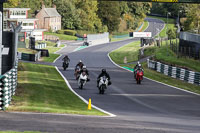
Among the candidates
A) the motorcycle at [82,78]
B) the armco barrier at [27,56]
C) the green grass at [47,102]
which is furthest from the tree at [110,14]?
the green grass at [47,102]

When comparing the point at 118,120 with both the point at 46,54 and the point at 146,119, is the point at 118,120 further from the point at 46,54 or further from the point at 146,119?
the point at 46,54

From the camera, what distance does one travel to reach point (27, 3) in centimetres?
14988

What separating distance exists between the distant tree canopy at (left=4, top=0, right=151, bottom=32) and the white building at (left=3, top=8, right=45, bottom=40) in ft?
55.6

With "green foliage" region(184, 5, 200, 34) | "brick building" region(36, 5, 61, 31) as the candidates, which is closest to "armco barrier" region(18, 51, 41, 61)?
"green foliage" region(184, 5, 200, 34)

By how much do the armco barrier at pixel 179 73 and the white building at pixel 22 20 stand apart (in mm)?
70780

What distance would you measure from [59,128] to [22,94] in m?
10.8

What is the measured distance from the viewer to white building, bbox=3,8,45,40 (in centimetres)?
12306

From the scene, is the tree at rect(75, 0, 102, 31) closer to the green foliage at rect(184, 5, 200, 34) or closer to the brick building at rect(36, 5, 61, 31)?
the brick building at rect(36, 5, 61, 31)

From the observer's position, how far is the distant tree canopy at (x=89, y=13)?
152 m

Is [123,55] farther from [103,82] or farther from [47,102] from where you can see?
[47,102]

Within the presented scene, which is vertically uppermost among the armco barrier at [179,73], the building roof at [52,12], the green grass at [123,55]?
the building roof at [52,12]

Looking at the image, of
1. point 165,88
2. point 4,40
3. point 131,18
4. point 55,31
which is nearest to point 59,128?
point 4,40

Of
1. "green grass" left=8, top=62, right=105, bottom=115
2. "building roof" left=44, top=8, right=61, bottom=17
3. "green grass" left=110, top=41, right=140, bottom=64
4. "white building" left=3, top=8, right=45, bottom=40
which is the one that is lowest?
"green grass" left=110, top=41, right=140, bottom=64

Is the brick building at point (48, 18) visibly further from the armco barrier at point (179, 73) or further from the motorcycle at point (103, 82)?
the motorcycle at point (103, 82)
